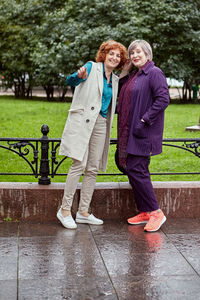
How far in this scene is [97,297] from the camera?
13.0 ft

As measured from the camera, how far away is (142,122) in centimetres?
538

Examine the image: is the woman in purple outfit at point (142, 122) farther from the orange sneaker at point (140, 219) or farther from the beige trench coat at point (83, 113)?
the beige trench coat at point (83, 113)

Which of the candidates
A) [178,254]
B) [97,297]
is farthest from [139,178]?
[97,297]

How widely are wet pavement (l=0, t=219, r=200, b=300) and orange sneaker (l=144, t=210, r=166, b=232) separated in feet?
0.25

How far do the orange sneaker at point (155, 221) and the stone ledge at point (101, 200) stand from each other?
1.40 ft

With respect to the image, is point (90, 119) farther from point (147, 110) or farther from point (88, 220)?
point (88, 220)

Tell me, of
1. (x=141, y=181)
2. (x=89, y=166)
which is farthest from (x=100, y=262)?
(x=89, y=166)

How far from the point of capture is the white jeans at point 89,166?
561cm

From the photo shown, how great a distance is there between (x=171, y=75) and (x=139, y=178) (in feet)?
64.6

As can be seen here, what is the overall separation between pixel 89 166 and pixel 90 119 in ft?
1.80

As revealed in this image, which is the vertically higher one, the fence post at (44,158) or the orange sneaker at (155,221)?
the fence post at (44,158)

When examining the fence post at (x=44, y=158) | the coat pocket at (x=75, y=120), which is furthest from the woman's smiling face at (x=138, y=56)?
the fence post at (x=44, y=158)

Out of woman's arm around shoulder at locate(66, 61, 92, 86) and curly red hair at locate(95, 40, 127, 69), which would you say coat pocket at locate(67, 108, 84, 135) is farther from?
curly red hair at locate(95, 40, 127, 69)

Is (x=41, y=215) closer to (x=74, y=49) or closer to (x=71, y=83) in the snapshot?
(x=71, y=83)
